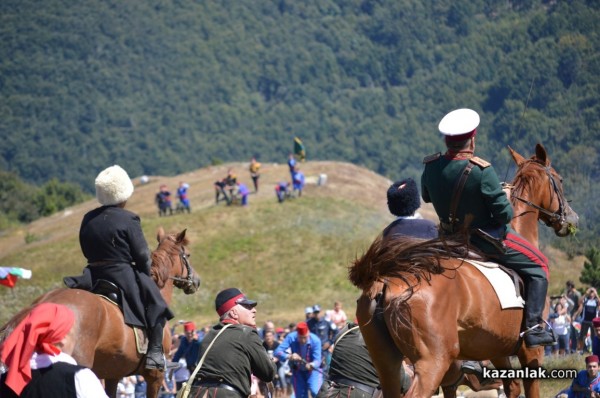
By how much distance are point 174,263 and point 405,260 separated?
511cm

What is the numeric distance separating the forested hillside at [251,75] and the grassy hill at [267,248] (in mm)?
65994

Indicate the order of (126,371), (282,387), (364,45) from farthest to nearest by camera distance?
(364,45) < (282,387) < (126,371)

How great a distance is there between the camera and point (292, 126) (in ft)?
484

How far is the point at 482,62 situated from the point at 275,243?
99.1 meters

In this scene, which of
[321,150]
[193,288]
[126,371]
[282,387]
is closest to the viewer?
[126,371]

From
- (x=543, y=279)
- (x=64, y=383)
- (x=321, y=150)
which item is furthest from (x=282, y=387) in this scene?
(x=321, y=150)

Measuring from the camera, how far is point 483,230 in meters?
9.07

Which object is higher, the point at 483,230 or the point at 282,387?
the point at 483,230

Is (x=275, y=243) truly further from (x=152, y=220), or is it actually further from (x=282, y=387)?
(x=282, y=387)

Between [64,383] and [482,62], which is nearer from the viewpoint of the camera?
[64,383]

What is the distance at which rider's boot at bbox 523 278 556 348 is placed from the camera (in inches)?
352

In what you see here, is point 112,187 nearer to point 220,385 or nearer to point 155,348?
point 155,348

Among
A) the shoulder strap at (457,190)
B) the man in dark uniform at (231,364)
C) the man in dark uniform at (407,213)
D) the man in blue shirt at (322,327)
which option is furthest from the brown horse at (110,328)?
the man in blue shirt at (322,327)

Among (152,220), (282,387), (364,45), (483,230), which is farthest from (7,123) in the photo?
(483,230)
